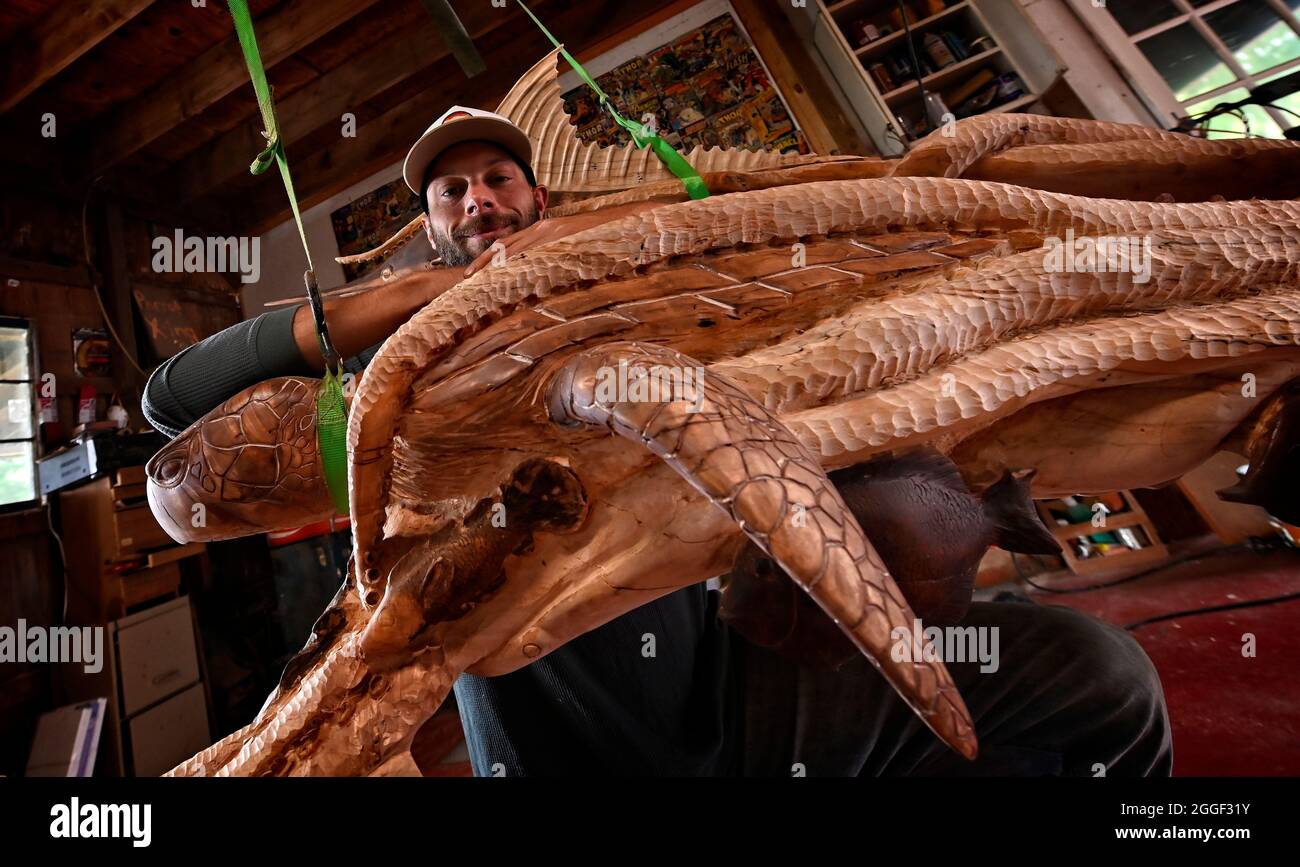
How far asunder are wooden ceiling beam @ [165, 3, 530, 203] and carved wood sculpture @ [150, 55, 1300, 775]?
264 centimetres

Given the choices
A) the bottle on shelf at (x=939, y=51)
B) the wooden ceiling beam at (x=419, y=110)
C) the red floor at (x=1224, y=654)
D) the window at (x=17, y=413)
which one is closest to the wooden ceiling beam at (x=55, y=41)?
the wooden ceiling beam at (x=419, y=110)

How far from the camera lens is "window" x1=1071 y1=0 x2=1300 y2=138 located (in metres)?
2.54

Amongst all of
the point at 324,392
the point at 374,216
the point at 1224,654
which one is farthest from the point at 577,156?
the point at 374,216

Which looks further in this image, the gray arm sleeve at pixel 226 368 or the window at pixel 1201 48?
the window at pixel 1201 48

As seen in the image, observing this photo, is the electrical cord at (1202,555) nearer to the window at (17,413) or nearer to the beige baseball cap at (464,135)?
the beige baseball cap at (464,135)

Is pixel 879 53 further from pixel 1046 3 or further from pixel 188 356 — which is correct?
pixel 188 356

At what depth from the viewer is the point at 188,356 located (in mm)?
814

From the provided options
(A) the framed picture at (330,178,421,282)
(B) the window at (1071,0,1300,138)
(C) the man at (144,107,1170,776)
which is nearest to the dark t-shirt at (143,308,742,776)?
(C) the man at (144,107,1170,776)

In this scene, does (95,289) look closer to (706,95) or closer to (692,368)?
(706,95)

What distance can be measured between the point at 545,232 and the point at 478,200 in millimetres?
263

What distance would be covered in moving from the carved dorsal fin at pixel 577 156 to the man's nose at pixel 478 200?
0.09 m

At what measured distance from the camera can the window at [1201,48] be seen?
2.54 metres

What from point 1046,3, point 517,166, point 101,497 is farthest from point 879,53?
point 101,497

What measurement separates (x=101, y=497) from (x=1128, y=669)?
143 inches
